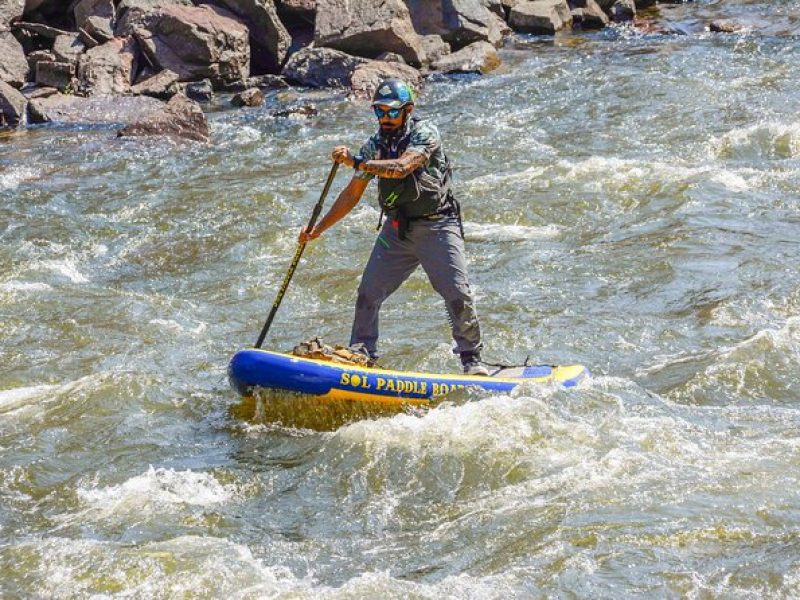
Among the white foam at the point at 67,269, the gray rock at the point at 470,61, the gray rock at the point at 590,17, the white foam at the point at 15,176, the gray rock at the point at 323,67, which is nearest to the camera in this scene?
the white foam at the point at 67,269

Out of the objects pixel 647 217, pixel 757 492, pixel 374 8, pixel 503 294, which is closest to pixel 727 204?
pixel 647 217

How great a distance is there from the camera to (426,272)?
28.7 ft

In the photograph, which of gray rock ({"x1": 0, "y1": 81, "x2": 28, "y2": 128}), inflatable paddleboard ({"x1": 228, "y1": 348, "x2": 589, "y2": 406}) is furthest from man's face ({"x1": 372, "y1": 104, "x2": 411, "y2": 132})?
gray rock ({"x1": 0, "y1": 81, "x2": 28, "y2": 128})

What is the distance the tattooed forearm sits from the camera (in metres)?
7.98

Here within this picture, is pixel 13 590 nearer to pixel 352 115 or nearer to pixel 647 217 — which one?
pixel 647 217

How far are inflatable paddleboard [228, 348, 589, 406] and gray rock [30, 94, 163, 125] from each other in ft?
43.4

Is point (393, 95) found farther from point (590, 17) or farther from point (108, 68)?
point (590, 17)

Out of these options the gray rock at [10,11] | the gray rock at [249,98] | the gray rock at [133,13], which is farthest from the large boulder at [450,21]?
the gray rock at [10,11]

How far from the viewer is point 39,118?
2048 cm

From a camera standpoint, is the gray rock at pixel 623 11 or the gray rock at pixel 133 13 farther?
the gray rock at pixel 623 11

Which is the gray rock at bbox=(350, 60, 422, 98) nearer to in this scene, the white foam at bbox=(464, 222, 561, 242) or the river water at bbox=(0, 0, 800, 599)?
the river water at bbox=(0, 0, 800, 599)

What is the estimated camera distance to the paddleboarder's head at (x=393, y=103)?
8102 millimetres

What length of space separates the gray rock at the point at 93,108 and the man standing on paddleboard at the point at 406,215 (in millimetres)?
12771

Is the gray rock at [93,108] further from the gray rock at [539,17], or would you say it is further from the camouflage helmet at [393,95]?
the camouflage helmet at [393,95]
